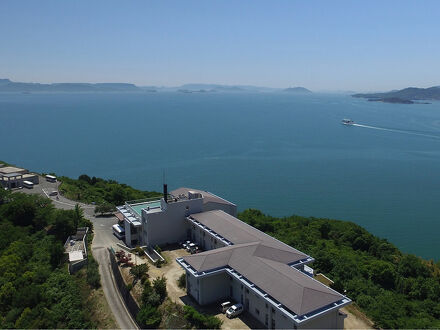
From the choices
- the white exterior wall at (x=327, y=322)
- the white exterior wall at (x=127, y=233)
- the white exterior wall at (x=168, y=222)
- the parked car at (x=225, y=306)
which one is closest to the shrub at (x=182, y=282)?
the parked car at (x=225, y=306)

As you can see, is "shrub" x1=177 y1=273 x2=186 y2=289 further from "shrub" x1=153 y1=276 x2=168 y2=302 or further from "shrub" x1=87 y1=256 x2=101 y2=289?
"shrub" x1=87 y1=256 x2=101 y2=289

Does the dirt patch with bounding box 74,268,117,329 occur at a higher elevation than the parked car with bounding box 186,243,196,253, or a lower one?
lower

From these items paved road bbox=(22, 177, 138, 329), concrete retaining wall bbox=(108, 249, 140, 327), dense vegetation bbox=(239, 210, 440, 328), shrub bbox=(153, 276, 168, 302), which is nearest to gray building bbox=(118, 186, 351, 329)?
shrub bbox=(153, 276, 168, 302)

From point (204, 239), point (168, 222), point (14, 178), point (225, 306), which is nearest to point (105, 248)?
point (168, 222)

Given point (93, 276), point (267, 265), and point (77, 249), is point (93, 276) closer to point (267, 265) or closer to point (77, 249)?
point (77, 249)

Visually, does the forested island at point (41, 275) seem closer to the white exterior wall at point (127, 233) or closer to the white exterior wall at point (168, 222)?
the white exterior wall at point (127, 233)
